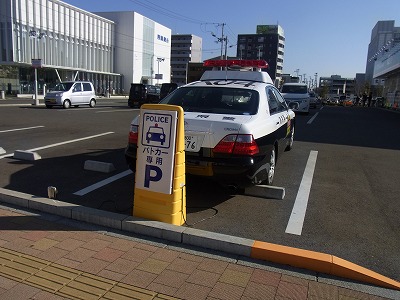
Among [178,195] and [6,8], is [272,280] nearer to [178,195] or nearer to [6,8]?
[178,195]

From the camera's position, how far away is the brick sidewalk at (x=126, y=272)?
2992 mm

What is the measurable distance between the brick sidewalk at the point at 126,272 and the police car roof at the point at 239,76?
5.36m

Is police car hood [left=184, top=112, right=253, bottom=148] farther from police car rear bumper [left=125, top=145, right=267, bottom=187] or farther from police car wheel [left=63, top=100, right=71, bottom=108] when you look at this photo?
police car wheel [left=63, top=100, right=71, bottom=108]

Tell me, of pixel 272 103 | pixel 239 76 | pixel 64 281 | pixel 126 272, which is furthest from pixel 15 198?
pixel 239 76

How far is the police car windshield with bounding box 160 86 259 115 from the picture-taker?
517 centimetres

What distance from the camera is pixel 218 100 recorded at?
213 inches

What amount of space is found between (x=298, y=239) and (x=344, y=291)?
95cm

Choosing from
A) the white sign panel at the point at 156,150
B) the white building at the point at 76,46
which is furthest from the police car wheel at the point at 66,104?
the white sign panel at the point at 156,150

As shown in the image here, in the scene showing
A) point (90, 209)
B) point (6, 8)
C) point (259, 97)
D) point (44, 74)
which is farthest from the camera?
point (44, 74)

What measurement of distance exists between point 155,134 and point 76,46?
5374 centimetres

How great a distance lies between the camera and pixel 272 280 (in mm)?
3225

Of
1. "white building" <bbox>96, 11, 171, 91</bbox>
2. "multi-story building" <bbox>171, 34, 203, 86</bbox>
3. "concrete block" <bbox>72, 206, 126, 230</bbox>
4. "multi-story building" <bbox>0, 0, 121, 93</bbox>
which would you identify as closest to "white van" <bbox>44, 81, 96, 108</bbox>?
"multi-story building" <bbox>0, 0, 121, 93</bbox>

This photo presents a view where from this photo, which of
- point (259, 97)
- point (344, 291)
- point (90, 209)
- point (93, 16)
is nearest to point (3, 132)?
point (90, 209)

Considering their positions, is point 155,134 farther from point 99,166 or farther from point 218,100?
point 99,166
